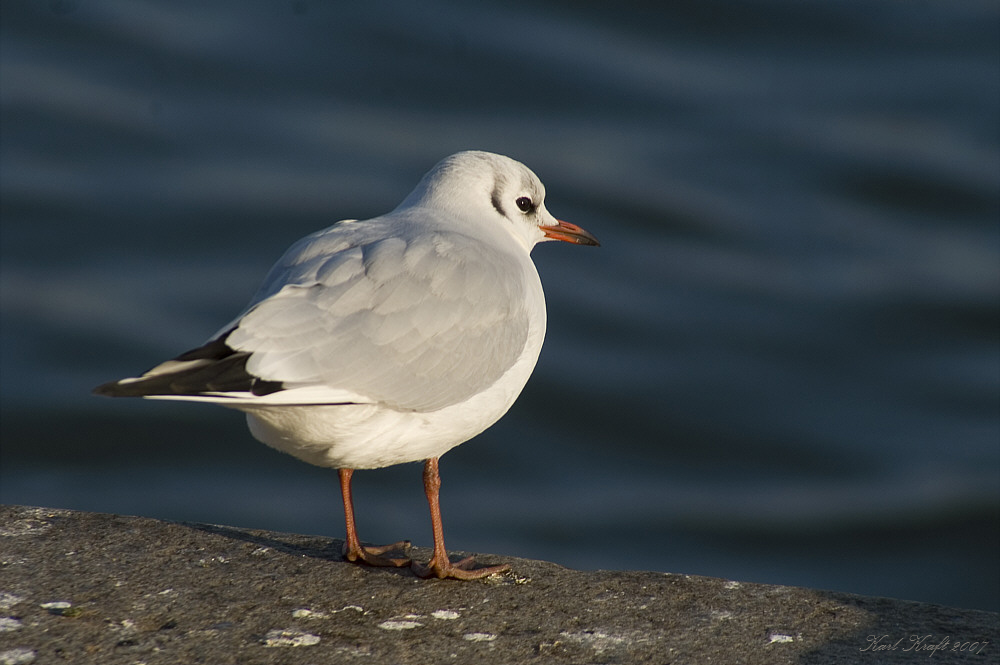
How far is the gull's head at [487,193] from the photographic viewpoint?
14.5 feet

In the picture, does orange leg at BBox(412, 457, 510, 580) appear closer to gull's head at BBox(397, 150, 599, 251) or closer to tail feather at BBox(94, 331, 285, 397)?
tail feather at BBox(94, 331, 285, 397)

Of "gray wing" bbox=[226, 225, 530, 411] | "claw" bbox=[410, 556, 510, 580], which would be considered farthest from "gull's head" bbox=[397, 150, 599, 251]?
"claw" bbox=[410, 556, 510, 580]

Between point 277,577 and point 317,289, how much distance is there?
89cm

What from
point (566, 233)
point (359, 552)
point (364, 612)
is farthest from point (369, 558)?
point (566, 233)

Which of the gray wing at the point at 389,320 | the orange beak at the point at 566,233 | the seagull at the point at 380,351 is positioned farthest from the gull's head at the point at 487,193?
the gray wing at the point at 389,320

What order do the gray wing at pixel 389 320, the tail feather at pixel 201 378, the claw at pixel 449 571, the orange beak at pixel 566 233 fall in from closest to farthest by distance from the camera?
the tail feather at pixel 201 378
the gray wing at pixel 389 320
the claw at pixel 449 571
the orange beak at pixel 566 233

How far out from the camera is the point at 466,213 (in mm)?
4402

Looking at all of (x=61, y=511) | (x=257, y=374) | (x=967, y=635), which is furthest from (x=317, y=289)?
(x=967, y=635)

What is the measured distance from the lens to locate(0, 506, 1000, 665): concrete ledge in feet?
10.8

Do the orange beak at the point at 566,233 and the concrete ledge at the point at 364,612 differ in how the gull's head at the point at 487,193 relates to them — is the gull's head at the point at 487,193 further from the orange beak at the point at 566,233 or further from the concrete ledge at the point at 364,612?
the concrete ledge at the point at 364,612

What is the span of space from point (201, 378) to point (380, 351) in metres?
0.63

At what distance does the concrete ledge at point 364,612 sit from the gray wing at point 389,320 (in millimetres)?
625

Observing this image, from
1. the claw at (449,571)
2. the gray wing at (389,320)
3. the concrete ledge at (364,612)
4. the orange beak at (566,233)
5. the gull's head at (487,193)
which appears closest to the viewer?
the concrete ledge at (364,612)

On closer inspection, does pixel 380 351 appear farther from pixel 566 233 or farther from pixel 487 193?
pixel 566 233
